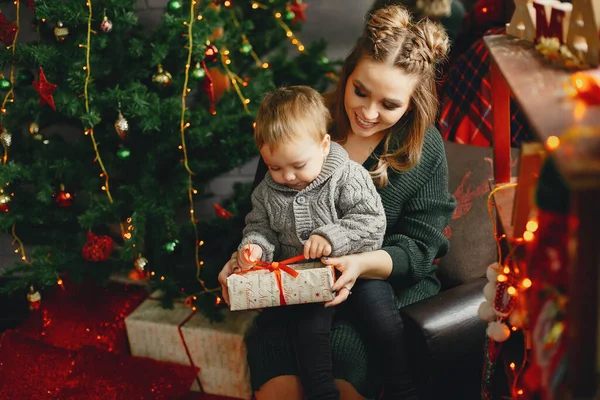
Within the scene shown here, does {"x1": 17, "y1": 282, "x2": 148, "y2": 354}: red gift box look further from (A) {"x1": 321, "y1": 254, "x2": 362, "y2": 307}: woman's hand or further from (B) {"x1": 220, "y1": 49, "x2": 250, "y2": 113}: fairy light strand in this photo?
(A) {"x1": 321, "y1": 254, "x2": 362, "y2": 307}: woman's hand

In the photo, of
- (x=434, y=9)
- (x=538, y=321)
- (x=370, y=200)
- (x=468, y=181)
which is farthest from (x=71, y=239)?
(x=538, y=321)

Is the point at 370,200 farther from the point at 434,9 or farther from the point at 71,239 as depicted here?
the point at 71,239

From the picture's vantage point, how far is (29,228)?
7.45 ft

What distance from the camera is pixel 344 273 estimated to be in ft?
4.99

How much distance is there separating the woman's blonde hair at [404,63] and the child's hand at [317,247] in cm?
31

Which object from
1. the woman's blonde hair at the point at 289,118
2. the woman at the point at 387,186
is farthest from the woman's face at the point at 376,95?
the woman's blonde hair at the point at 289,118

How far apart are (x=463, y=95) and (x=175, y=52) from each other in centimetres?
102

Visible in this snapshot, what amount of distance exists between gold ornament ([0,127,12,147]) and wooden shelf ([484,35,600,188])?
5.35ft

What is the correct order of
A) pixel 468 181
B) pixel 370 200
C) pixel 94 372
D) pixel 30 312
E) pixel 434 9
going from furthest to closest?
pixel 30 312 → pixel 434 9 → pixel 94 372 → pixel 468 181 → pixel 370 200

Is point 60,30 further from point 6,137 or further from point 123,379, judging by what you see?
point 123,379

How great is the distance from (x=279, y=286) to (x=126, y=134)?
2.81 ft

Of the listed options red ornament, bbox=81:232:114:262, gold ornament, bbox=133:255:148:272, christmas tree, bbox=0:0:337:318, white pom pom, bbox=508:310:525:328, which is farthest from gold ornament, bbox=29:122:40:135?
white pom pom, bbox=508:310:525:328

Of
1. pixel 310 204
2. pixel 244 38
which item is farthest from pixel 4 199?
pixel 310 204

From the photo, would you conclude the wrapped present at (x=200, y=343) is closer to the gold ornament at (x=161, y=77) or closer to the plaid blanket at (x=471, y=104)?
the gold ornament at (x=161, y=77)
